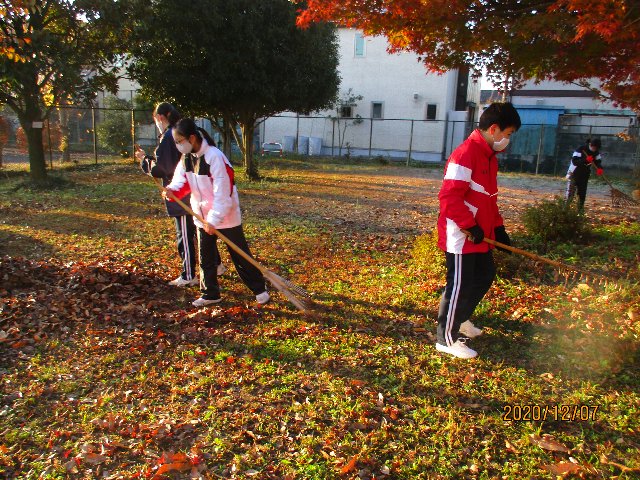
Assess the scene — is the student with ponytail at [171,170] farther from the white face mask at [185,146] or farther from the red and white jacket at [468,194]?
the red and white jacket at [468,194]

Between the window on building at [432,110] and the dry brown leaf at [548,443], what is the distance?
1047 inches

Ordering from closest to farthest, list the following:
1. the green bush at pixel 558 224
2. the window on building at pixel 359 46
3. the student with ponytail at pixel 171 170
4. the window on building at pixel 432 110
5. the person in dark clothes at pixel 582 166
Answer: the student with ponytail at pixel 171 170 < the green bush at pixel 558 224 < the person in dark clothes at pixel 582 166 < the window on building at pixel 432 110 < the window on building at pixel 359 46

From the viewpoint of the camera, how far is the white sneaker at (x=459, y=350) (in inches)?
150

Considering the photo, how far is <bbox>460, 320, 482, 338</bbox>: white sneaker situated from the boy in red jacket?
0.29 m

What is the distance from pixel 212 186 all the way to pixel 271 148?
947 inches

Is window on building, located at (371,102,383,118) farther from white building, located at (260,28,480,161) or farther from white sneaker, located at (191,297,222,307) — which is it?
white sneaker, located at (191,297,222,307)

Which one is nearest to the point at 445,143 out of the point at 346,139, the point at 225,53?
the point at 346,139

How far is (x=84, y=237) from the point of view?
7.27 metres

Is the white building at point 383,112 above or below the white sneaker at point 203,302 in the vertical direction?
above

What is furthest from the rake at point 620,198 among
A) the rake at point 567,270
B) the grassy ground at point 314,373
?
the rake at point 567,270

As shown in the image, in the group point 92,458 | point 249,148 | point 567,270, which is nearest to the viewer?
point 92,458

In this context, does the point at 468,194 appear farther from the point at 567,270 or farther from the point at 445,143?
the point at 445,143

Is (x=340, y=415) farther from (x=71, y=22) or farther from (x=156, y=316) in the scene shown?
(x=71, y=22)

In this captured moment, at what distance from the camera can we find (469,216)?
349 cm
